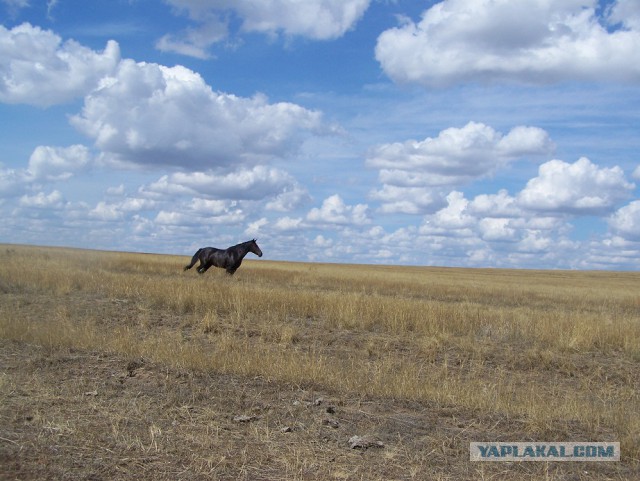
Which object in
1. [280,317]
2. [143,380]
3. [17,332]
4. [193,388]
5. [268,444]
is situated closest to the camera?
[268,444]

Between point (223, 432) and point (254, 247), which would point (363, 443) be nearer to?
point (223, 432)

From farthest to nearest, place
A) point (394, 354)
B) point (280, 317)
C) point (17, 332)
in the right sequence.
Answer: point (280, 317) → point (394, 354) → point (17, 332)

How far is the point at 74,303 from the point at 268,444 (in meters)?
10.6

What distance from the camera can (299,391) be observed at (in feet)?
23.4

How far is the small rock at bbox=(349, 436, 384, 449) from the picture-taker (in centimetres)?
546

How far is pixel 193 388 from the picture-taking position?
6973mm

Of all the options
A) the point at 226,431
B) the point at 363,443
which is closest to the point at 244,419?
the point at 226,431

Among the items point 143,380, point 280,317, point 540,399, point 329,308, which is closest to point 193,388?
point 143,380

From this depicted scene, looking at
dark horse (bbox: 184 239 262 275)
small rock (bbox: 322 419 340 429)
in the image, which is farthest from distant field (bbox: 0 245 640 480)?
dark horse (bbox: 184 239 262 275)

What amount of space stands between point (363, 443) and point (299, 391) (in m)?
1.76

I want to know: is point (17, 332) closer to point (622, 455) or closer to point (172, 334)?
point (172, 334)

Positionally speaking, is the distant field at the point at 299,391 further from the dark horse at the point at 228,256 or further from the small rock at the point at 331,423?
the dark horse at the point at 228,256

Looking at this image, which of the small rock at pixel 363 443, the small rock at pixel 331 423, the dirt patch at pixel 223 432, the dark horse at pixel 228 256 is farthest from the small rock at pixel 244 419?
the dark horse at pixel 228 256

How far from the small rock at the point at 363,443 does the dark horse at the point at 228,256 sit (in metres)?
22.5
